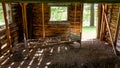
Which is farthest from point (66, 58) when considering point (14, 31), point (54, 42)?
point (14, 31)

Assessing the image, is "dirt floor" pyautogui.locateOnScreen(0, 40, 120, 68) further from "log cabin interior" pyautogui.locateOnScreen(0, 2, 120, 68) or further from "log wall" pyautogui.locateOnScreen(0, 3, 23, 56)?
"log wall" pyautogui.locateOnScreen(0, 3, 23, 56)

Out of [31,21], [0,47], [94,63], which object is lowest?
[94,63]

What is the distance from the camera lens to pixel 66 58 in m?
6.48

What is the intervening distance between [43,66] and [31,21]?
4.30 meters

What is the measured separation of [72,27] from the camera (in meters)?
9.80

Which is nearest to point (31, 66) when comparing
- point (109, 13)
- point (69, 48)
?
point (69, 48)

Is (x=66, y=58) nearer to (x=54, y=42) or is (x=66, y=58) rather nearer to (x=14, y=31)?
(x=54, y=42)

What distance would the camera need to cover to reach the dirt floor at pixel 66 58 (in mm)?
5758

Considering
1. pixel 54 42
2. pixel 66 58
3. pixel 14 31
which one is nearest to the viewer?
pixel 66 58

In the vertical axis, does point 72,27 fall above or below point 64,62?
above

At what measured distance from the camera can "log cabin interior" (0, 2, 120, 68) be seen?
6039 mm

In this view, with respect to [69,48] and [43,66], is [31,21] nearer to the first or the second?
[69,48]

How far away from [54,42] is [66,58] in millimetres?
2089

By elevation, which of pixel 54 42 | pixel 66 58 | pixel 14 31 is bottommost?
pixel 66 58
